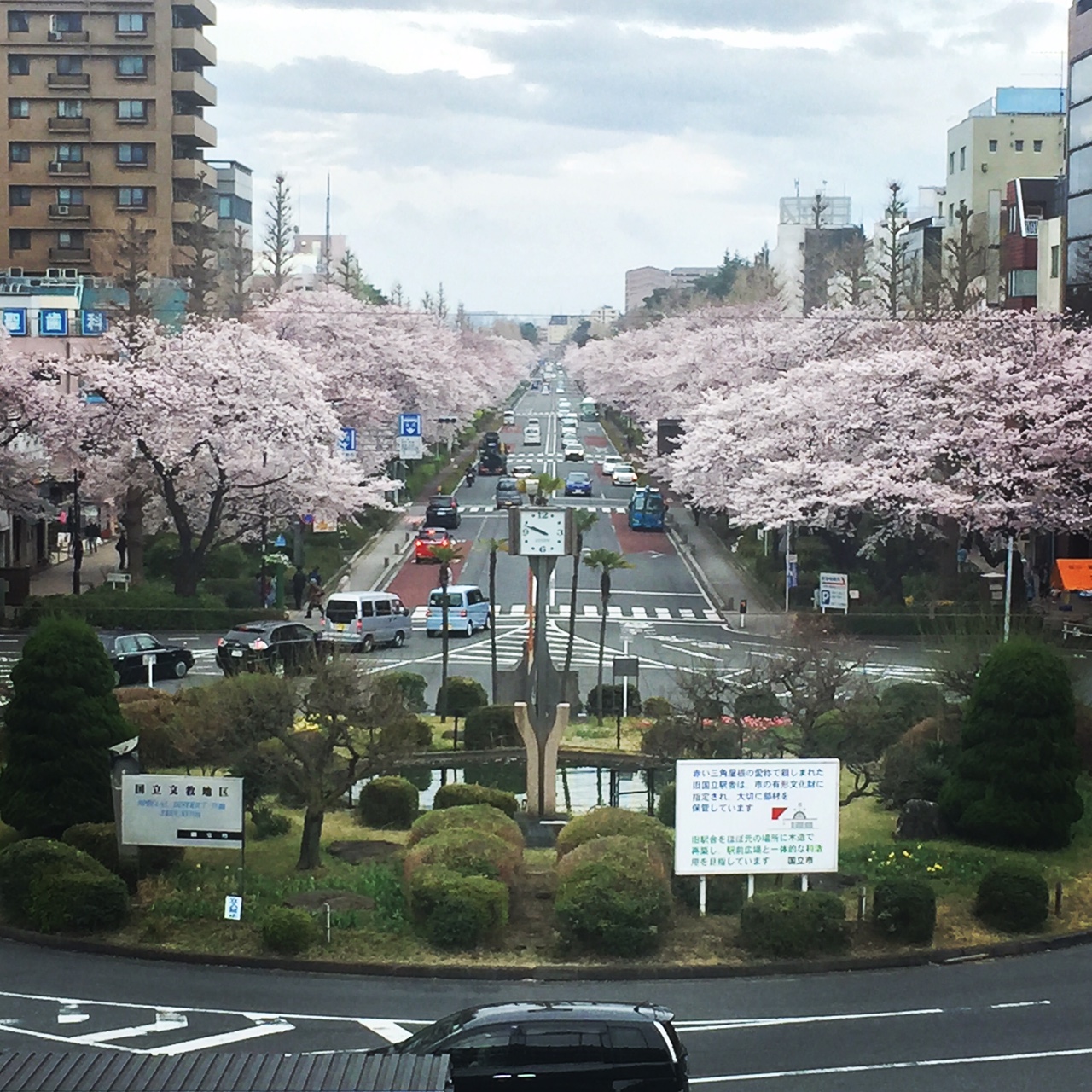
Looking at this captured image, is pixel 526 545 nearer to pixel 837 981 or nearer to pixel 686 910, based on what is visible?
pixel 686 910

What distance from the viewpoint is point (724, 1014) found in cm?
2055

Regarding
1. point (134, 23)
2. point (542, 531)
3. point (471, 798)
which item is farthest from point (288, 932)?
point (134, 23)

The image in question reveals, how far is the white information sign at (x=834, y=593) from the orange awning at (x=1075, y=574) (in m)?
6.68

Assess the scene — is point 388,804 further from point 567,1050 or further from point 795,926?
point 567,1050

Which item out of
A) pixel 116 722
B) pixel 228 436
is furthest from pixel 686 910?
pixel 228 436

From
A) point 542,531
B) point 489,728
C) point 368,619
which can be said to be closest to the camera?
point 542,531

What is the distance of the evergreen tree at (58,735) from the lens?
27125 millimetres

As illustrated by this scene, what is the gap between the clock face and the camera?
102ft

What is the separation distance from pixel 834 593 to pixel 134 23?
71271 mm

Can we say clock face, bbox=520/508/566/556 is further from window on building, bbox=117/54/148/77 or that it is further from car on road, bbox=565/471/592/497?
window on building, bbox=117/54/148/77

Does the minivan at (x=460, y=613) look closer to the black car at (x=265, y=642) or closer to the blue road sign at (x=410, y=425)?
the black car at (x=265, y=642)

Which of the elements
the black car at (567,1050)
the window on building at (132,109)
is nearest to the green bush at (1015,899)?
the black car at (567,1050)

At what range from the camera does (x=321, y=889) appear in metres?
25.1

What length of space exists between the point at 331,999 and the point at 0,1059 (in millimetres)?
8079
